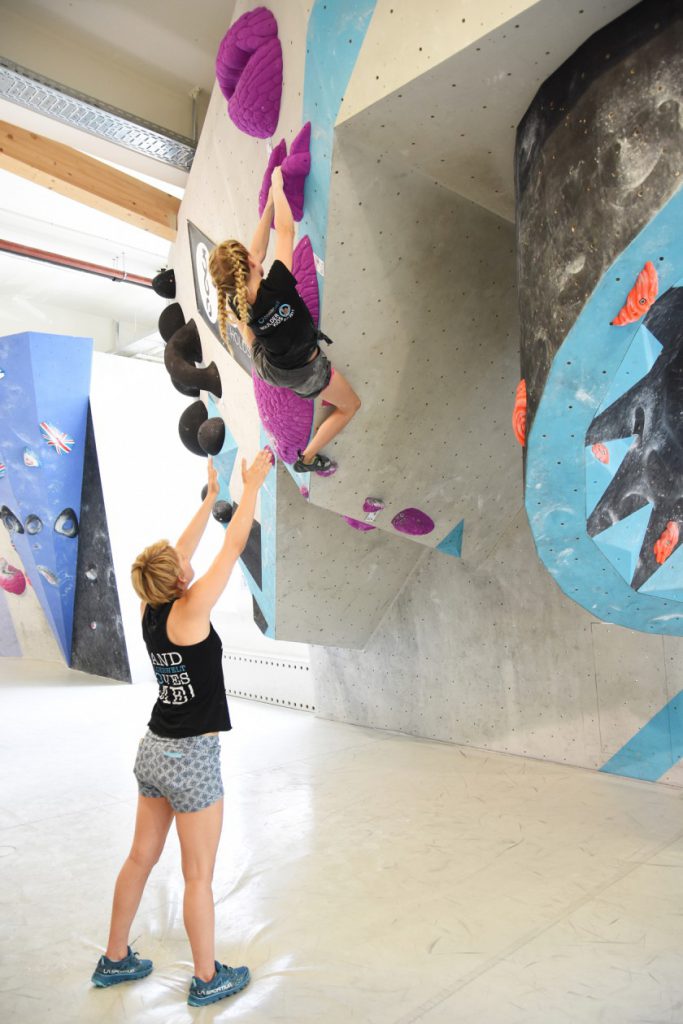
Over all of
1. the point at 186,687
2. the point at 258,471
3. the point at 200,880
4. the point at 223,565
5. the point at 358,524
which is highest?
the point at 258,471

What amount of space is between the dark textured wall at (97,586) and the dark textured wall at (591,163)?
263 inches

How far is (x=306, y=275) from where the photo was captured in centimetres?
257

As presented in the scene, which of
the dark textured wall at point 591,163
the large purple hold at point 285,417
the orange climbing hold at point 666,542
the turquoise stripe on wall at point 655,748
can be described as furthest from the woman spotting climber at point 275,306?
the turquoise stripe on wall at point 655,748

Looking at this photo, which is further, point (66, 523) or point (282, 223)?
point (66, 523)

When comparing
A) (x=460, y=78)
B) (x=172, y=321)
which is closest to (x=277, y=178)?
(x=460, y=78)

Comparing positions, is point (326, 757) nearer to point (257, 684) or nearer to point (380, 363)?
point (257, 684)

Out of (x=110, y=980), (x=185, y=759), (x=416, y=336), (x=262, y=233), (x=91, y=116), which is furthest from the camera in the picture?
(x=91, y=116)

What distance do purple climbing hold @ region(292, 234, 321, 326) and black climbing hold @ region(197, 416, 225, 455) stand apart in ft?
6.11

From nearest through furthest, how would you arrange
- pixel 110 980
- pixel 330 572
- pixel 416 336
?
pixel 110 980
pixel 416 336
pixel 330 572

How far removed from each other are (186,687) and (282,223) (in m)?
1.52

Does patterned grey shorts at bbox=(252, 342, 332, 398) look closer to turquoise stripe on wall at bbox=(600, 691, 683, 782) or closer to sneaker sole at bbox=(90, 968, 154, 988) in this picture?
sneaker sole at bbox=(90, 968, 154, 988)

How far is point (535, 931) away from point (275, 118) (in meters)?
2.75

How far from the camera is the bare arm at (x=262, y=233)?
2.63 meters

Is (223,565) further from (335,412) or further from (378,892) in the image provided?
(378,892)
